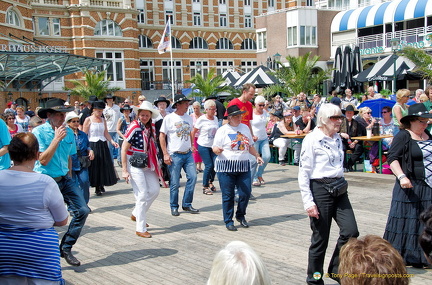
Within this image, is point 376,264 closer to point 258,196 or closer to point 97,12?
point 258,196

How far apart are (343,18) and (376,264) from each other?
4882cm

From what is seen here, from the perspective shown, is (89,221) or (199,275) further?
(89,221)

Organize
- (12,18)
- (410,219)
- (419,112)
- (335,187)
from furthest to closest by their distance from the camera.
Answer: (12,18), (410,219), (419,112), (335,187)

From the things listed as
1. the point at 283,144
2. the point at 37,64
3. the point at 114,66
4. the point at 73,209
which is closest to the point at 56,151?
the point at 73,209

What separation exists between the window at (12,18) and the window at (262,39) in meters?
25.0

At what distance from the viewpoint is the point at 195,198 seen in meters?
9.35

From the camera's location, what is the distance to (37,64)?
28.4m

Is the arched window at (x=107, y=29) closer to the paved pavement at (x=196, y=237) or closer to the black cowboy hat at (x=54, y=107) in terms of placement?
the paved pavement at (x=196, y=237)

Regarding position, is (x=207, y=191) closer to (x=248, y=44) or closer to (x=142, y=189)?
(x=142, y=189)

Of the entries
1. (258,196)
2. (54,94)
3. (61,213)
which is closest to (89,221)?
(258,196)

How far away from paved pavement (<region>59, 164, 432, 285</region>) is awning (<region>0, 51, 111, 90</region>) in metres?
18.1

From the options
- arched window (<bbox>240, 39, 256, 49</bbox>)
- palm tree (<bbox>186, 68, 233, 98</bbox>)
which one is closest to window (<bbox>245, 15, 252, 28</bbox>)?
arched window (<bbox>240, 39, 256, 49</bbox>)

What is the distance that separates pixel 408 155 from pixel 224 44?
5156cm

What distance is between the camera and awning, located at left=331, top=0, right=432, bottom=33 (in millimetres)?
40094
